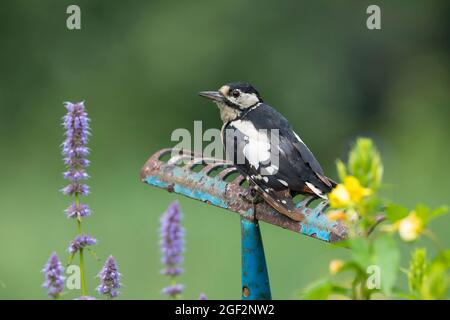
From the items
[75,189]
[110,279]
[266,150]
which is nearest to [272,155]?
[266,150]

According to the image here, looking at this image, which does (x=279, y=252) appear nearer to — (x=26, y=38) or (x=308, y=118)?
(x=308, y=118)

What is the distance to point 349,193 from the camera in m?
2.07

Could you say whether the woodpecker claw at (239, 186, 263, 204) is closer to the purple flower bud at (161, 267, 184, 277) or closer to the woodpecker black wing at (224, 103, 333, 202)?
the woodpecker black wing at (224, 103, 333, 202)

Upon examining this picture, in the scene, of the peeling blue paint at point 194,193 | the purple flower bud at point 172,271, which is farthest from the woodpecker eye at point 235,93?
the purple flower bud at point 172,271

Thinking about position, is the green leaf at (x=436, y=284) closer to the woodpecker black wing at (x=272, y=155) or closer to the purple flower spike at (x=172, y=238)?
the purple flower spike at (x=172, y=238)

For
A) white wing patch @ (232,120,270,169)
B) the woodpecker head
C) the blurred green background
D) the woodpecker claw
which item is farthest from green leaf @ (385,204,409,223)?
the blurred green background

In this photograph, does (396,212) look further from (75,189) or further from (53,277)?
(75,189)

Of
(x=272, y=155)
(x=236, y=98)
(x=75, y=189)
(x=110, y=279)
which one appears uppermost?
(x=236, y=98)

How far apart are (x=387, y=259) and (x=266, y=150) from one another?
189 centimetres

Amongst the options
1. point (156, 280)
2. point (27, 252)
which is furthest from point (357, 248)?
point (27, 252)

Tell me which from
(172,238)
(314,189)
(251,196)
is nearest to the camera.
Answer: (172,238)

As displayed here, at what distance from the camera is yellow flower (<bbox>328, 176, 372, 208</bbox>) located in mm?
2062

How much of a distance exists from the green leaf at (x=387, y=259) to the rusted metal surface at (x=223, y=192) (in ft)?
3.02
